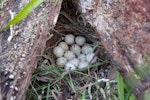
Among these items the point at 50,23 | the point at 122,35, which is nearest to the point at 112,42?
the point at 122,35

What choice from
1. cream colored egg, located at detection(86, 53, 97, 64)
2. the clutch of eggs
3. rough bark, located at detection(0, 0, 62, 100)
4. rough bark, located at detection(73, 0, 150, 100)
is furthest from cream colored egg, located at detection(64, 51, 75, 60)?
rough bark, located at detection(73, 0, 150, 100)

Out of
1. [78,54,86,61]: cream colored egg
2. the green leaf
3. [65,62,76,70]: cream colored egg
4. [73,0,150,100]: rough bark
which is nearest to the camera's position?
[73,0,150,100]: rough bark

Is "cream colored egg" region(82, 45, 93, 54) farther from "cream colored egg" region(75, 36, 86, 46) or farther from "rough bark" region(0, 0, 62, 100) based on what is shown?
"rough bark" region(0, 0, 62, 100)

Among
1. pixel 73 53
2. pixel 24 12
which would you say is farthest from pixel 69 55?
pixel 24 12

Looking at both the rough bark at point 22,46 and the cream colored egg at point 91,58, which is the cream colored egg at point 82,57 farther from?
the rough bark at point 22,46

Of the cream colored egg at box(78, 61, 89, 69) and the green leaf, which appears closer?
the green leaf

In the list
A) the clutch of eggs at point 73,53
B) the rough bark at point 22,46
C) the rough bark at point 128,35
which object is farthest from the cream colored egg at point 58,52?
the rough bark at point 128,35

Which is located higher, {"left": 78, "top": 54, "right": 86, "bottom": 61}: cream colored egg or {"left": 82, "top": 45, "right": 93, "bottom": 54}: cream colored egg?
{"left": 82, "top": 45, "right": 93, "bottom": 54}: cream colored egg
